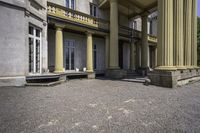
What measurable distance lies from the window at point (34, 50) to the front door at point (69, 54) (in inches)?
155

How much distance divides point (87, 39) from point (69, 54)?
2.16 m

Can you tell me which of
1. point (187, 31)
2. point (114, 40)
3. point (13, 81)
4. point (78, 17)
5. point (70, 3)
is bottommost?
point (13, 81)

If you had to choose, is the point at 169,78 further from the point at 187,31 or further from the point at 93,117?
the point at 93,117

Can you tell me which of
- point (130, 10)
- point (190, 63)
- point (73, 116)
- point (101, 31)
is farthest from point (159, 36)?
point (130, 10)

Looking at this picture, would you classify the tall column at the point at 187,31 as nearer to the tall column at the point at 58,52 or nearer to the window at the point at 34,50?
the tall column at the point at 58,52

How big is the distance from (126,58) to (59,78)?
35.5 ft

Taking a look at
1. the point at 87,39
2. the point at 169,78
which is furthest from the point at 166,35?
the point at 87,39

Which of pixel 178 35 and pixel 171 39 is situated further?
pixel 178 35

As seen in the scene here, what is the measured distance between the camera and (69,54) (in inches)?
590

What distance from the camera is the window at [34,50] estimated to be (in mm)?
9961

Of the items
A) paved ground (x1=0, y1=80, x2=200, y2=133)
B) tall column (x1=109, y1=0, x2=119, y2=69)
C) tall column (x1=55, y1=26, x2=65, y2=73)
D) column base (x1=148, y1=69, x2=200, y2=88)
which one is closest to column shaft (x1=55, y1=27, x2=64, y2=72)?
tall column (x1=55, y1=26, x2=65, y2=73)

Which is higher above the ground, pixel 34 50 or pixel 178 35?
pixel 178 35

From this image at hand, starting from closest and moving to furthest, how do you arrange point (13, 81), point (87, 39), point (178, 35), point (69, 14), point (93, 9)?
point (13, 81) < point (178, 35) < point (69, 14) < point (87, 39) < point (93, 9)

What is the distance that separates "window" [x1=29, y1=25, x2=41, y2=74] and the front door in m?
3.93
